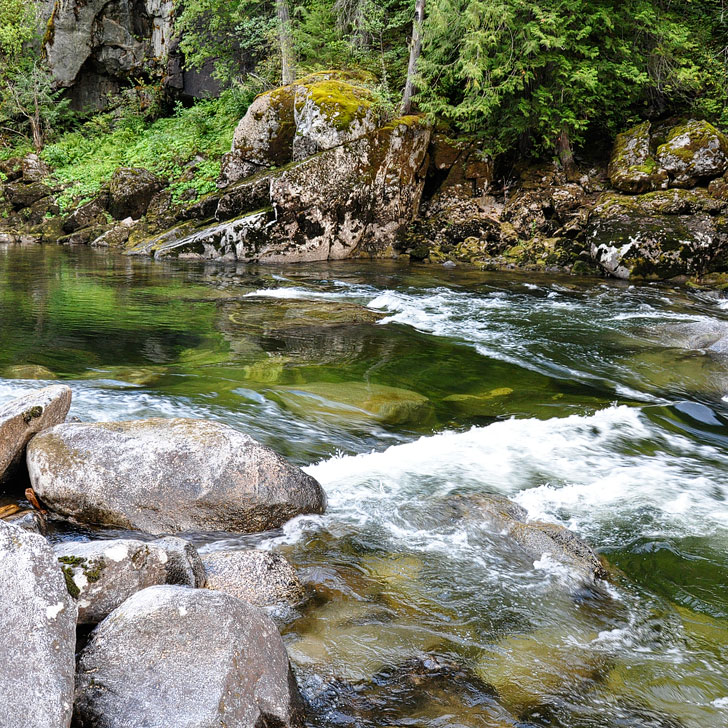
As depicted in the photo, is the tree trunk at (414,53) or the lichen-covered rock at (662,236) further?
the tree trunk at (414,53)

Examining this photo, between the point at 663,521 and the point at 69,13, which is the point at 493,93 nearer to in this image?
the point at 663,521

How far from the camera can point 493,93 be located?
52.4 feet

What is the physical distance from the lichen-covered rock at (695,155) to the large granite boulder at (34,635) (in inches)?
669

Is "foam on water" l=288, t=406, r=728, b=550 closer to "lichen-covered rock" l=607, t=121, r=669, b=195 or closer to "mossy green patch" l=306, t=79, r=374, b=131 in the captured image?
"lichen-covered rock" l=607, t=121, r=669, b=195

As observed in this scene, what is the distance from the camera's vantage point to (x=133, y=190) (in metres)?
21.8

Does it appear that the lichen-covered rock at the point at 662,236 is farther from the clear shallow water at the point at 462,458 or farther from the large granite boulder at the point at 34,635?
the large granite boulder at the point at 34,635

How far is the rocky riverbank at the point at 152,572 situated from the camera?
2262mm

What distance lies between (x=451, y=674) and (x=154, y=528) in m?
2.15

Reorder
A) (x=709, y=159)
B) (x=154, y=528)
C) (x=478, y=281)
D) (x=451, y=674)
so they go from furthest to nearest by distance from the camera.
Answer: (x=709, y=159)
(x=478, y=281)
(x=154, y=528)
(x=451, y=674)

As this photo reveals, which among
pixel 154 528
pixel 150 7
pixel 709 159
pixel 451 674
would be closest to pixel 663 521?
pixel 451 674

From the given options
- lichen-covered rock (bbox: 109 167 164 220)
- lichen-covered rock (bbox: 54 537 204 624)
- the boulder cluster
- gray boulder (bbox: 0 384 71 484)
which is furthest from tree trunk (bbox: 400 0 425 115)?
lichen-covered rock (bbox: 54 537 204 624)

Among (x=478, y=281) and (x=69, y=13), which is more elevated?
(x=69, y=13)

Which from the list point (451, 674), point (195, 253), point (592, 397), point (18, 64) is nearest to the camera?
point (451, 674)

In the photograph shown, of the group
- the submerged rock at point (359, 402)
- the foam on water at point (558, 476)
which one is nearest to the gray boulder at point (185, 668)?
the foam on water at point (558, 476)
